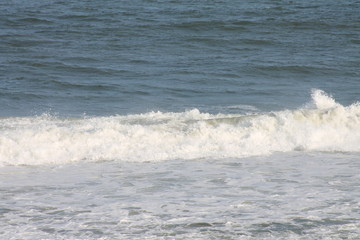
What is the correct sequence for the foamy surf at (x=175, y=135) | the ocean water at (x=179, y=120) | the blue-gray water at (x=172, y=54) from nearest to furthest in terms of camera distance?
the ocean water at (x=179, y=120) < the foamy surf at (x=175, y=135) < the blue-gray water at (x=172, y=54)

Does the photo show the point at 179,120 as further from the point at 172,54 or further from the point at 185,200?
the point at 172,54

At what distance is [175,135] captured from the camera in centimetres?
1098

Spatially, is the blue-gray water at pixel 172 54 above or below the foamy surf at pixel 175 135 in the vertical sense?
above

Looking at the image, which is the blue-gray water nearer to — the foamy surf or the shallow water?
the foamy surf

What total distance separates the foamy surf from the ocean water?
0.11 feet

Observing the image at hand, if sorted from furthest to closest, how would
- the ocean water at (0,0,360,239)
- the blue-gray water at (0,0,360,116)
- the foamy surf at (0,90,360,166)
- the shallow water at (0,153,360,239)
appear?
the blue-gray water at (0,0,360,116)
the foamy surf at (0,90,360,166)
the ocean water at (0,0,360,239)
the shallow water at (0,153,360,239)

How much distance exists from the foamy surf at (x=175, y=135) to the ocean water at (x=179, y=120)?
3 cm

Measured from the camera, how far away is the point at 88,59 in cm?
1761

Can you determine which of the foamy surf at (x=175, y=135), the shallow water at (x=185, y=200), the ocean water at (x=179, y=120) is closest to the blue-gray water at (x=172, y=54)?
the ocean water at (x=179, y=120)

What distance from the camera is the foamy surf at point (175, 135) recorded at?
998cm

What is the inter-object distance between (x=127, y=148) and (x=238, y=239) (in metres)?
4.57

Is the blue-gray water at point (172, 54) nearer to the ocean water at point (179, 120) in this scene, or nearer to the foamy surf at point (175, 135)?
the ocean water at point (179, 120)

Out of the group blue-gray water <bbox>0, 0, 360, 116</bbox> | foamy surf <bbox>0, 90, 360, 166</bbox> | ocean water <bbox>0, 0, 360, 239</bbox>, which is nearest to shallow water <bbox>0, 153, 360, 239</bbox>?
ocean water <bbox>0, 0, 360, 239</bbox>

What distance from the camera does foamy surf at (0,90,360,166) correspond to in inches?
393
